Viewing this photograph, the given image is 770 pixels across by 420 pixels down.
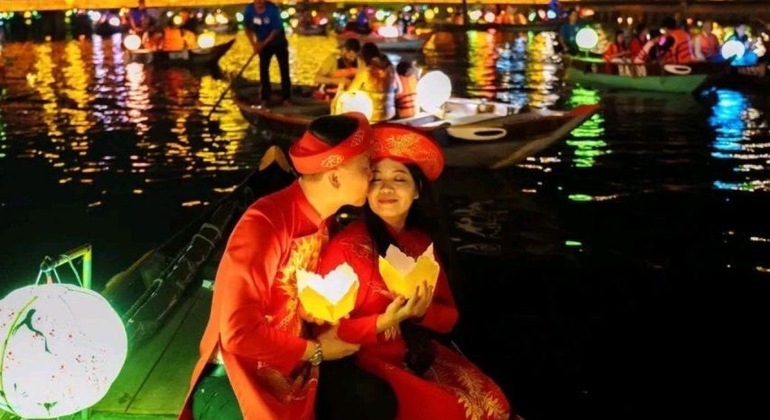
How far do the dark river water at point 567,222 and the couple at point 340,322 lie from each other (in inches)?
42.0

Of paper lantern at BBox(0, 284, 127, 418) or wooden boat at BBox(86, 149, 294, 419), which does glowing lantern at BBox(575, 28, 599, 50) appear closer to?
wooden boat at BBox(86, 149, 294, 419)

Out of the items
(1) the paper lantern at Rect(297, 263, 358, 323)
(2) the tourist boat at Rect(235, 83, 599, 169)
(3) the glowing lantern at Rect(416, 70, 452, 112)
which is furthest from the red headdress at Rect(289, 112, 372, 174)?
(3) the glowing lantern at Rect(416, 70, 452, 112)

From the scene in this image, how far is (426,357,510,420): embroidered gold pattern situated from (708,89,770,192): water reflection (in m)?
9.30

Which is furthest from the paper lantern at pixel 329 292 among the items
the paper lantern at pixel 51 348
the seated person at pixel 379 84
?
the seated person at pixel 379 84

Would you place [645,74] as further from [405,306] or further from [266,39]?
[405,306]

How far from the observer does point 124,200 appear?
39.0 feet

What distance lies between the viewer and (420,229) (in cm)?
387

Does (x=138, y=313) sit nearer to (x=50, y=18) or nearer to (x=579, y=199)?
(x=579, y=199)

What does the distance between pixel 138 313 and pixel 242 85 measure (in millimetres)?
12632

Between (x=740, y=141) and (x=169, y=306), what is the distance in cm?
1216

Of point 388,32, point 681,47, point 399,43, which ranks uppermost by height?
point 388,32

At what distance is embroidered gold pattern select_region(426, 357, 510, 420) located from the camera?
346 centimetres

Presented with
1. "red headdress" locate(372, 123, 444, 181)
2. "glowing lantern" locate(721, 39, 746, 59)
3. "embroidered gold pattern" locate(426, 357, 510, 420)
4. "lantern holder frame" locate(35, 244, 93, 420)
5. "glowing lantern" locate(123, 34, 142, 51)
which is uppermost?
"glowing lantern" locate(123, 34, 142, 51)

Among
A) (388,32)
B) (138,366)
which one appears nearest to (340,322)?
(138,366)
